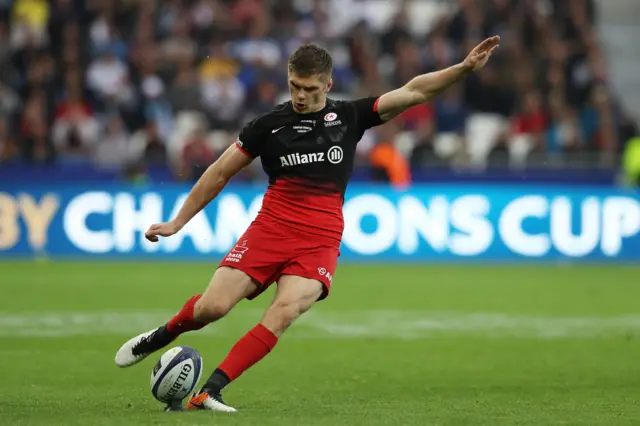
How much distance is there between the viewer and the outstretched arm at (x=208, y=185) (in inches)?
293

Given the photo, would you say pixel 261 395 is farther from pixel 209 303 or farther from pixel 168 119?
pixel 168 119

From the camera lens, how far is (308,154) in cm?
741

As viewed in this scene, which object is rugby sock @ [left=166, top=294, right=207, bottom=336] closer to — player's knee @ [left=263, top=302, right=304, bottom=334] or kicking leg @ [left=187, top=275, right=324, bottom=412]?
kicking leg @ [left=187, top=275, right=324, bottom=412]

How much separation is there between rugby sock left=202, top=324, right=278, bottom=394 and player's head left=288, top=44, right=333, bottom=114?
137 cm

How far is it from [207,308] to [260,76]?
51.8ft

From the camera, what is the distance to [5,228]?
63.3ft

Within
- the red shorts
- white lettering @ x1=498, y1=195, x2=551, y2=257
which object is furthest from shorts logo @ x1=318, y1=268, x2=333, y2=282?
white lettering @ x1=498, y1=195, x2=551, y2=257

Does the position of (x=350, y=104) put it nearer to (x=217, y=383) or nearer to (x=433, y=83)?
(x=433, y=83)

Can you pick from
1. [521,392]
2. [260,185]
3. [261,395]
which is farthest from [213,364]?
[260,185]

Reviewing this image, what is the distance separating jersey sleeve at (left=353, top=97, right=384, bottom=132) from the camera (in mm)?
7500

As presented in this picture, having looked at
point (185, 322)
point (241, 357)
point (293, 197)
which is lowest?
point (241, 357)

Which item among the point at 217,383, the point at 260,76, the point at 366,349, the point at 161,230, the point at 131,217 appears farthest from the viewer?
the point at 260,76

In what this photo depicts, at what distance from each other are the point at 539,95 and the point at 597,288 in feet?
26.6

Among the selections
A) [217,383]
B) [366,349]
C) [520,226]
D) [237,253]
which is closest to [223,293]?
[237,253]
